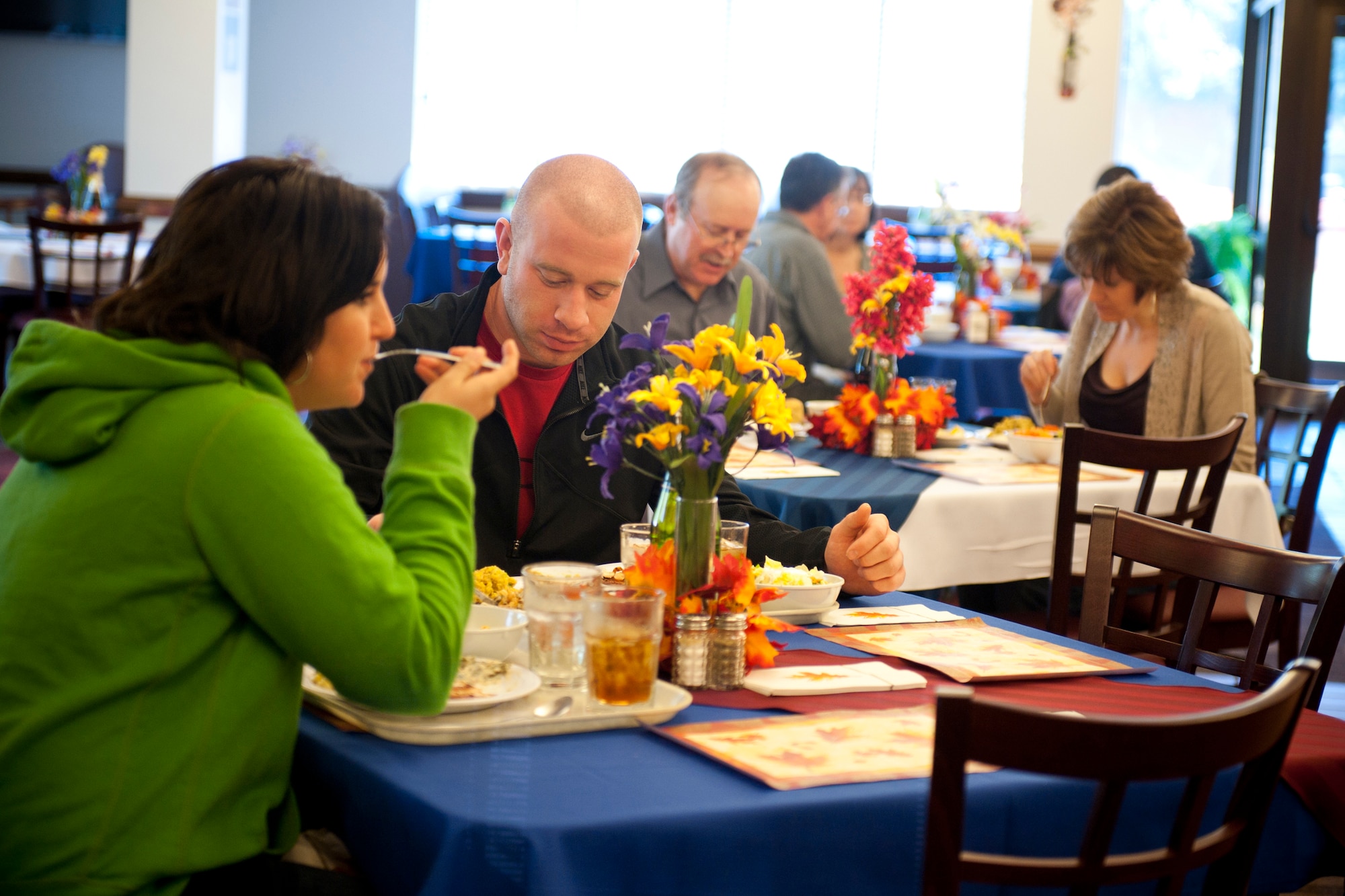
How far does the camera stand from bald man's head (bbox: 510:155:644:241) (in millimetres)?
1823

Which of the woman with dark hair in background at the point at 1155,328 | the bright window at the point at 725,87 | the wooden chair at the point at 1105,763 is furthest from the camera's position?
the bright window at the point at 725,87

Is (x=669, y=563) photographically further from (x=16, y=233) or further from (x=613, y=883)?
(x=16, y=233)

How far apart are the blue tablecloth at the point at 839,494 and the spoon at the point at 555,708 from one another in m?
1.25

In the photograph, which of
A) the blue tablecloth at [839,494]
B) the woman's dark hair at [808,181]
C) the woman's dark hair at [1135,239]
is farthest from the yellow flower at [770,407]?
the woman's dark hair at [808,181]

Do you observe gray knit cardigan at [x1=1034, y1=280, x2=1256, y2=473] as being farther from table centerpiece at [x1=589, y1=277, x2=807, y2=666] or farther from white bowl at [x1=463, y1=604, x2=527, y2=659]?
white bowl at [x1=463, y1=604, x2=527, y2=659]

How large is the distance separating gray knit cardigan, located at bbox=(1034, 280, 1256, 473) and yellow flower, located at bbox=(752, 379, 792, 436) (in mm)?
2190

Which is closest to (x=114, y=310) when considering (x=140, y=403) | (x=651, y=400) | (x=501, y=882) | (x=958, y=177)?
(x=140, y=403)

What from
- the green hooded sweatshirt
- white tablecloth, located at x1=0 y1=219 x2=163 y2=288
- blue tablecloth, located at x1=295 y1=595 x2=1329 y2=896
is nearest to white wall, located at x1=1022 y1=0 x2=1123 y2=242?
white tablecloth, located at x1=0 y1=219 x2=163 y2=288

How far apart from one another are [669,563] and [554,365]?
69 centimetres

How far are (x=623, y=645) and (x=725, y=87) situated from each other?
889 centimetres

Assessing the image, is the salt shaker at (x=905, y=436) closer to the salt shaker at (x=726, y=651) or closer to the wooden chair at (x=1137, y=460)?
the wooden chair at (x=1137, y=460)

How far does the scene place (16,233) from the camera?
6867mm

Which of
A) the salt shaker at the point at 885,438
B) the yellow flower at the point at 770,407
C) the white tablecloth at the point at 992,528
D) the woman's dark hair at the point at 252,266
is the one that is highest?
the woman's dark hair at the point at 252,266

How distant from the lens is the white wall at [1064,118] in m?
8.82
